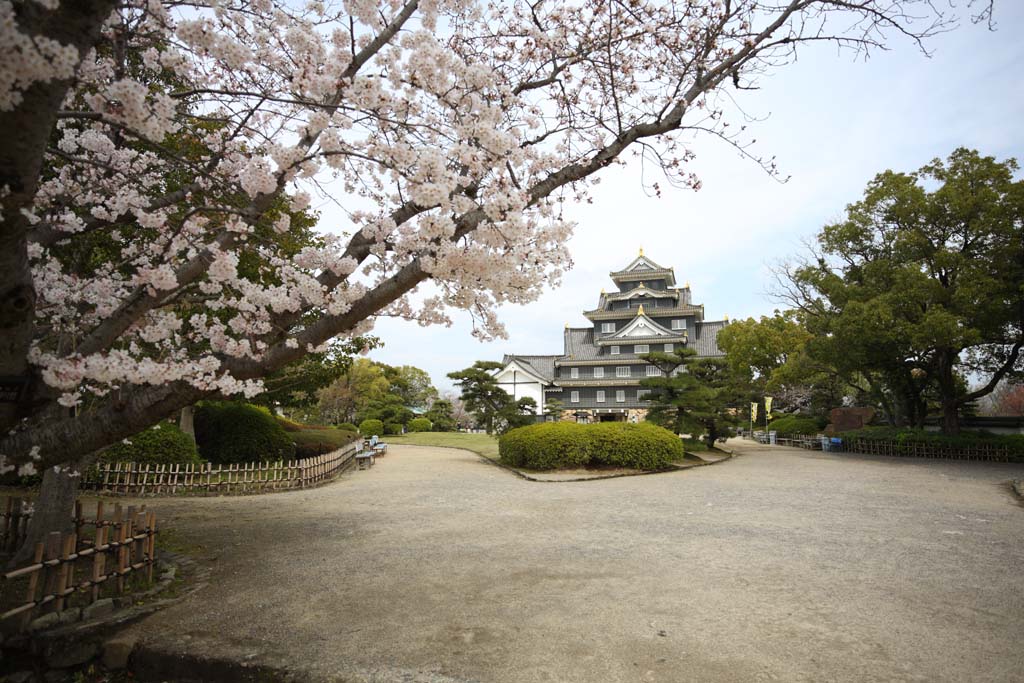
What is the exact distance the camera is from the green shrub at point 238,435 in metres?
14.8

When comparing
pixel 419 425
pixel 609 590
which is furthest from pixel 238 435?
pixel 419 425

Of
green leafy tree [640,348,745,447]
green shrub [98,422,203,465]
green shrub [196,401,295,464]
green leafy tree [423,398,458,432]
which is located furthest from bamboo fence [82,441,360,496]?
green leafy tree [423,398,458,432]

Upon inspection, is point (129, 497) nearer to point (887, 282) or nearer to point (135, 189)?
point (135, 189)

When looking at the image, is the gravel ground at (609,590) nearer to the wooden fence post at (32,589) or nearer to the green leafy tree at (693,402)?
the wooden fence post at (32,589)

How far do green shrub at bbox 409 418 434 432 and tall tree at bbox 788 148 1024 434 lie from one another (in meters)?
25.7

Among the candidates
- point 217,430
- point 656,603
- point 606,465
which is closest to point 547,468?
point 606,465

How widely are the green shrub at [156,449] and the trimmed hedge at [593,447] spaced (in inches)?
336

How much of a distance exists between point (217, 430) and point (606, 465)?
10939 millimetres

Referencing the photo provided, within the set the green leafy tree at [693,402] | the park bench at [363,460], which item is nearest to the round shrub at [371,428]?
the park bench at [363,460]

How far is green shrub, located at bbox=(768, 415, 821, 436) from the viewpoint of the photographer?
31.5 m

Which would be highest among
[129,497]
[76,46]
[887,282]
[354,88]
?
[887,282]

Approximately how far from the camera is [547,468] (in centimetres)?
1553

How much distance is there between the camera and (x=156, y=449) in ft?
38.8

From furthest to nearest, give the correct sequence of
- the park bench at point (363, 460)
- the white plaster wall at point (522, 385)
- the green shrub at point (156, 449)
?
the white plaster wall at point (522, 385), the park bench at point (363, 460), the green shrub at point (156, 449)
